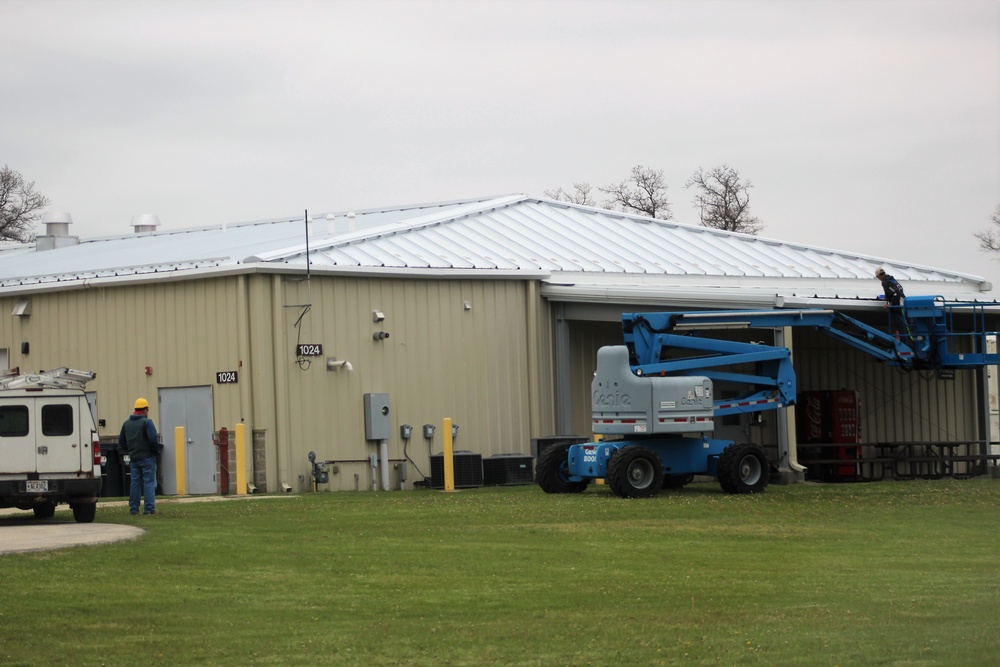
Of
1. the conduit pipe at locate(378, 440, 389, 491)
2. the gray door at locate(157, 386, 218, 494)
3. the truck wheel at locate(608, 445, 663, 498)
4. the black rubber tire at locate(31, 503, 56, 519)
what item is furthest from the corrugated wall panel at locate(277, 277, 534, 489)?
the black rubber tire at locate(31, 503, 56, 519)

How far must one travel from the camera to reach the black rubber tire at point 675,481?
88.8 ft

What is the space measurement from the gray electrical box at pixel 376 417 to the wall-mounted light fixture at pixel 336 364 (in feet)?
2.66

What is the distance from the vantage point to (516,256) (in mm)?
34250

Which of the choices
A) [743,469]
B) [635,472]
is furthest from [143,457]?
[743,469]

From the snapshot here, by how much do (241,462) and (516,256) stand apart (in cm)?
875

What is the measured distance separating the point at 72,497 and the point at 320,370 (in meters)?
9.24

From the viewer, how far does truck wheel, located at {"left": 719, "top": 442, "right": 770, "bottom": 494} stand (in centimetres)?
2589

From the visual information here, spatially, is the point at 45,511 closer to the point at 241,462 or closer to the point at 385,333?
the point at 241,462

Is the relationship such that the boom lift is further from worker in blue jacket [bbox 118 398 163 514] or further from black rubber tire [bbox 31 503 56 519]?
black rubber tire [bbox 31 503 56 519]

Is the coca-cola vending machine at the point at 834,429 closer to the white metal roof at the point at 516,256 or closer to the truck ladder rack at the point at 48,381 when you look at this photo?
the white metal roof at the point at 516,256

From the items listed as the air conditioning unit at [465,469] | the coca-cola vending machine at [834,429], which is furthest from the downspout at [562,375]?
the coca-cola vending machine at [834,429]

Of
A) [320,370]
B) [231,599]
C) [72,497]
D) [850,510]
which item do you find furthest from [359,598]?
[320,370]

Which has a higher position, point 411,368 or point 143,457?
point 411,368

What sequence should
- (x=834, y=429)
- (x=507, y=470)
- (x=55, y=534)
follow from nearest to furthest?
(x=55, y=534) → (x=507, y=470) → (x=834, y=429)
